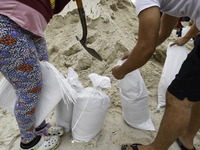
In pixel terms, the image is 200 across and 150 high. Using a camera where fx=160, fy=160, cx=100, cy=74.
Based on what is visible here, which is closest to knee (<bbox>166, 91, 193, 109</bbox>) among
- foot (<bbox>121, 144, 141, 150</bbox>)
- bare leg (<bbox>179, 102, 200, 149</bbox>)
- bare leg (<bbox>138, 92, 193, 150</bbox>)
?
bare leg (<bbox>138, 92, 193, 150</bbox>)

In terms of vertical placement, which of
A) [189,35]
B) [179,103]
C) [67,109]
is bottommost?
[67,109]

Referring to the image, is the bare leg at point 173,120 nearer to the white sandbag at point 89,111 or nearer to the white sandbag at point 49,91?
the white sandbag at point 89,111

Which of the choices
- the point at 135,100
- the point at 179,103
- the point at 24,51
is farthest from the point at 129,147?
the point at 24,51

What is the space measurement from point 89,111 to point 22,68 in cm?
56

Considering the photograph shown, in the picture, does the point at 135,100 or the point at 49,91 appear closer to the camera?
the point at 49,91

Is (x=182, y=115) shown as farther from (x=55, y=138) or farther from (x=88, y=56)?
(x=88, y=56)

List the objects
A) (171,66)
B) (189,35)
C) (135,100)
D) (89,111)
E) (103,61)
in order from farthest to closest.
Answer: (103,61) → (171,66) → (189,35) → (135,100) → (89,111)

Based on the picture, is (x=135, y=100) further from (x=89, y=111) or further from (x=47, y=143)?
(x=47, y=143)

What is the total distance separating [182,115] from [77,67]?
4.51 feet

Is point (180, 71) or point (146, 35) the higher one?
point (146, 35)

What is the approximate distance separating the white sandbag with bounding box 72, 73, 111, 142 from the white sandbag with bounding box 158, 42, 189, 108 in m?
A: 0.81

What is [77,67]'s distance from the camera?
2.05 m

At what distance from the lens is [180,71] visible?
101 centimetres

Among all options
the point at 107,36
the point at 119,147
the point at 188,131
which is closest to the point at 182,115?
the point at 188,131
